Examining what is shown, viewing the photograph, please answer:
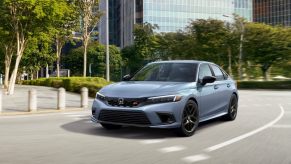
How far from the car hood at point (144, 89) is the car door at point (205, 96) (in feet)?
1.38

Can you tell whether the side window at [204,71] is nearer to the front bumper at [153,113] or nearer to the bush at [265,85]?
the front bumper at [153,113]

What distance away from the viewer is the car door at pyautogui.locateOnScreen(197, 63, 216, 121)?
892cm

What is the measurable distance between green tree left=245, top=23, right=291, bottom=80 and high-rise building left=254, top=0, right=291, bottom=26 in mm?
76285

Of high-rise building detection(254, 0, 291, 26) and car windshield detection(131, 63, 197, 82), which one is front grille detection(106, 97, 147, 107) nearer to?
car windshield detection(131, 63, 197, 82)

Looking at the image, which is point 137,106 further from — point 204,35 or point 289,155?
point 204,35

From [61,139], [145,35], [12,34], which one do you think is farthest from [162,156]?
[145,35]

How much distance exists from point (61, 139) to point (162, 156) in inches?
93.3

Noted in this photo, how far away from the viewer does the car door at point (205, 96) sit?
8.92 m

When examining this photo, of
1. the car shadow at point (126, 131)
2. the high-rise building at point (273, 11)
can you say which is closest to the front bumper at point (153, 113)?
the car shadow at point (126, 131)

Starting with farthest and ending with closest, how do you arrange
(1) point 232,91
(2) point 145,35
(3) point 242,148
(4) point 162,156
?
(2) point 145,35 → (1) point 232,91 → (3) point 242,148 → (4) point 162,156

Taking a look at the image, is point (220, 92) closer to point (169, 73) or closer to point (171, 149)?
point (169, 73)

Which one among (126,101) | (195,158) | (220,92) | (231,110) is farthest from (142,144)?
(231,110)

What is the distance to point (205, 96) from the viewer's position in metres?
9.12

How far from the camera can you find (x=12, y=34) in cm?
2509
